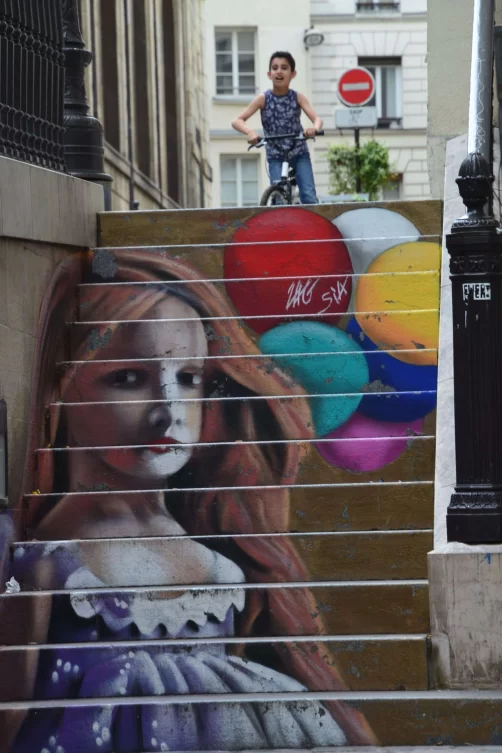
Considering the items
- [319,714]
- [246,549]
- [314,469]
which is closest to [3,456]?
Result: [246,549]

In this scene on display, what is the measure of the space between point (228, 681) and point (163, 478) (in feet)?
4.59

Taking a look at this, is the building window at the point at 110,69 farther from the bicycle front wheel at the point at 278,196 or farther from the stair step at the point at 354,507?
the stair step at the point at 354,507

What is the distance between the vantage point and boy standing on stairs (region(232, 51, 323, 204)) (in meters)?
12.6

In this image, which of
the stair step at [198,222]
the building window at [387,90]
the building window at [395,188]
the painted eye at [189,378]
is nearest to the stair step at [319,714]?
the painted eye at [189,378]

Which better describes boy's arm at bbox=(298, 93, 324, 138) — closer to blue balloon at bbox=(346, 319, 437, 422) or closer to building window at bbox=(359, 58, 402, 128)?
blue balloon at bbox=(346, 319, 437, 422)

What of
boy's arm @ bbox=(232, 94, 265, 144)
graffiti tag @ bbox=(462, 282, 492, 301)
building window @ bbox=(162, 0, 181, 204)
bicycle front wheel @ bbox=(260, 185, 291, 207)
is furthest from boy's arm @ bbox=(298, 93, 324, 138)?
building window @ bbox=(162, 0, 181, 204)

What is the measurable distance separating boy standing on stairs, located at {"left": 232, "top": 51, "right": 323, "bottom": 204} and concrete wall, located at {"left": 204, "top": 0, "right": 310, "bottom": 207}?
102 feet

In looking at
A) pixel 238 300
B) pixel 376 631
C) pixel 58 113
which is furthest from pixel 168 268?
pixel 376 631

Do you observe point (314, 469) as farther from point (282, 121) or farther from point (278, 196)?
point (282, 121)

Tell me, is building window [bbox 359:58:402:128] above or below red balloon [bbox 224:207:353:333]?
above

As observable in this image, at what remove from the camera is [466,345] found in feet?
22.5

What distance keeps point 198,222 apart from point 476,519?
3.66m

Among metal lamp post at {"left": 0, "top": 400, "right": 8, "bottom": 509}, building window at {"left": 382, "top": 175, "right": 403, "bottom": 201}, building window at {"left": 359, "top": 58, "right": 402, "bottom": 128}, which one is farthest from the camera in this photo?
building window at {"left": 359, "top": 58, "right": 402, "bottom": 128}

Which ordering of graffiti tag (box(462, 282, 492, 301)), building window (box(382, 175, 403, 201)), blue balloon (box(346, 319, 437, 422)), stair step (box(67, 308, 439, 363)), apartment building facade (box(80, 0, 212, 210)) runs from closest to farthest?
graffiti tag (box(462, 282, 492, 301)) < blue balloon (box(346, 319, 437, 422)) < stair step (box(67, 308, 439, 363)) < apartment building facade (box(80, 0, 212, 210)) < building window (box(382, 175, 403, 201))
